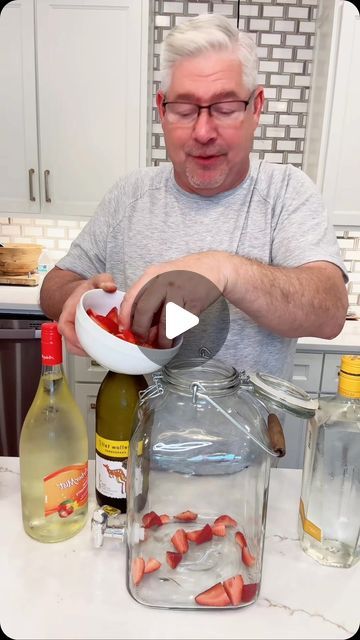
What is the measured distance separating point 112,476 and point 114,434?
0.19 ft

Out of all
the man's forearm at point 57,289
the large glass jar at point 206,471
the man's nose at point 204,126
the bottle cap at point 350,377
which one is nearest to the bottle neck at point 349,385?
the bottle cap at point 350,377

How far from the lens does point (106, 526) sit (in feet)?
A: 2.29

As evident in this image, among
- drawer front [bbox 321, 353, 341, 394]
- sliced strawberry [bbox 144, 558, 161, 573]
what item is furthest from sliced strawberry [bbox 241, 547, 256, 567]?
drawer front [bbox 321, 353, 341, 394]

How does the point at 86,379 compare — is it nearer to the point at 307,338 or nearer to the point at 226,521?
the point at 307,338

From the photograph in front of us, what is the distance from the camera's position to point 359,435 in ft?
2.15

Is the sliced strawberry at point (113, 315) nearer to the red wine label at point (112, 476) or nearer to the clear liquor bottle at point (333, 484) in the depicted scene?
the red wine label at point (112, 476)

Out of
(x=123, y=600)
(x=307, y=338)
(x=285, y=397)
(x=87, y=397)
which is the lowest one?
(x=87, y=397)

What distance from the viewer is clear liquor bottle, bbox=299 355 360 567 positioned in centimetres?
66

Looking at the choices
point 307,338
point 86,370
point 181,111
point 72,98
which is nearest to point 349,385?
point 181,111

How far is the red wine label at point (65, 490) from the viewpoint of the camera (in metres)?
0.69

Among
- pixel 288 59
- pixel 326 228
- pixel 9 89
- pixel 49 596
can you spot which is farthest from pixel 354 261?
pixel 49 596

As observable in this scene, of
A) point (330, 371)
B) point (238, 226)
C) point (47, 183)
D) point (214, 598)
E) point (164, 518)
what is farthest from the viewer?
point (47, 183)

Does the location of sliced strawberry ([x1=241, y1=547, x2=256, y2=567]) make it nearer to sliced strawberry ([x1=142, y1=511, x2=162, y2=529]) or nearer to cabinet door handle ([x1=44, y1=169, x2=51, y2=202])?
sliced strawberry ([x1=142, y1=511, x2=162, y2=529])

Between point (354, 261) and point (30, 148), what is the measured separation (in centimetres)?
158
